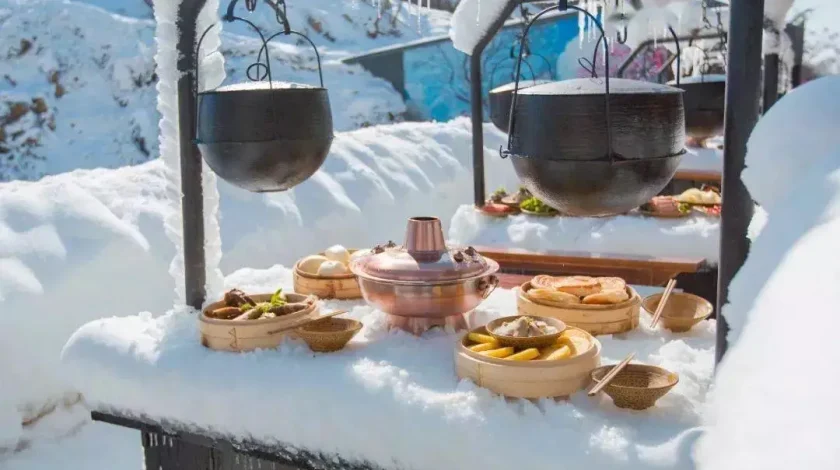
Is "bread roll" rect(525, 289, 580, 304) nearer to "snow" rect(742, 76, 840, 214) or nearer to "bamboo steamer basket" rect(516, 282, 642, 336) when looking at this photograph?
"bamboo steamer basket" rect(516, 282, 642, 336)

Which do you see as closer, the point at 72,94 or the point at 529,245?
the point at 529,245

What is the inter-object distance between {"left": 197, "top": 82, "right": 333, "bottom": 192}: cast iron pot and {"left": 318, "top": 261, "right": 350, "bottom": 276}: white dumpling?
0.86 meters

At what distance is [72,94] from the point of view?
1688 centimetres

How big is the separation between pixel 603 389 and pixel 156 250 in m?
4.85

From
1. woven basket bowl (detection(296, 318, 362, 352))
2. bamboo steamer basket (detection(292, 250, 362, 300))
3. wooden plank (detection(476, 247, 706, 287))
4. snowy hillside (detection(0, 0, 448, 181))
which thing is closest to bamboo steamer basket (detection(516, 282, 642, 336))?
woven basket bowl (detection(296, 318, 362, 352))

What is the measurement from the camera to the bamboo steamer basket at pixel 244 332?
2.91 meters

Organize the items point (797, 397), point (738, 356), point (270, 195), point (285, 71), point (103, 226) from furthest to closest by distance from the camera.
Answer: point (285, 71)
point (270, 195)
point (103, 226)
point (738, 356)
point (797, 397)

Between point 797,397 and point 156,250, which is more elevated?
point 797,397

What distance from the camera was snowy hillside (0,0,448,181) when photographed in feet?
51.3

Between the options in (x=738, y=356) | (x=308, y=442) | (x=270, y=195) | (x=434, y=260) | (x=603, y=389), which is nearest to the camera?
(x=738, y=356)

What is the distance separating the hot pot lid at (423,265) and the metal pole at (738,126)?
0.96 meters

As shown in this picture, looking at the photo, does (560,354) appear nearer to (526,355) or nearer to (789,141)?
(526,355)

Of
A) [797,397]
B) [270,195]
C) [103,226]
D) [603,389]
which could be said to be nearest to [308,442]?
[603,389]

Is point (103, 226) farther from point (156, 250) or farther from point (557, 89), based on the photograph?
point (557, 89)
